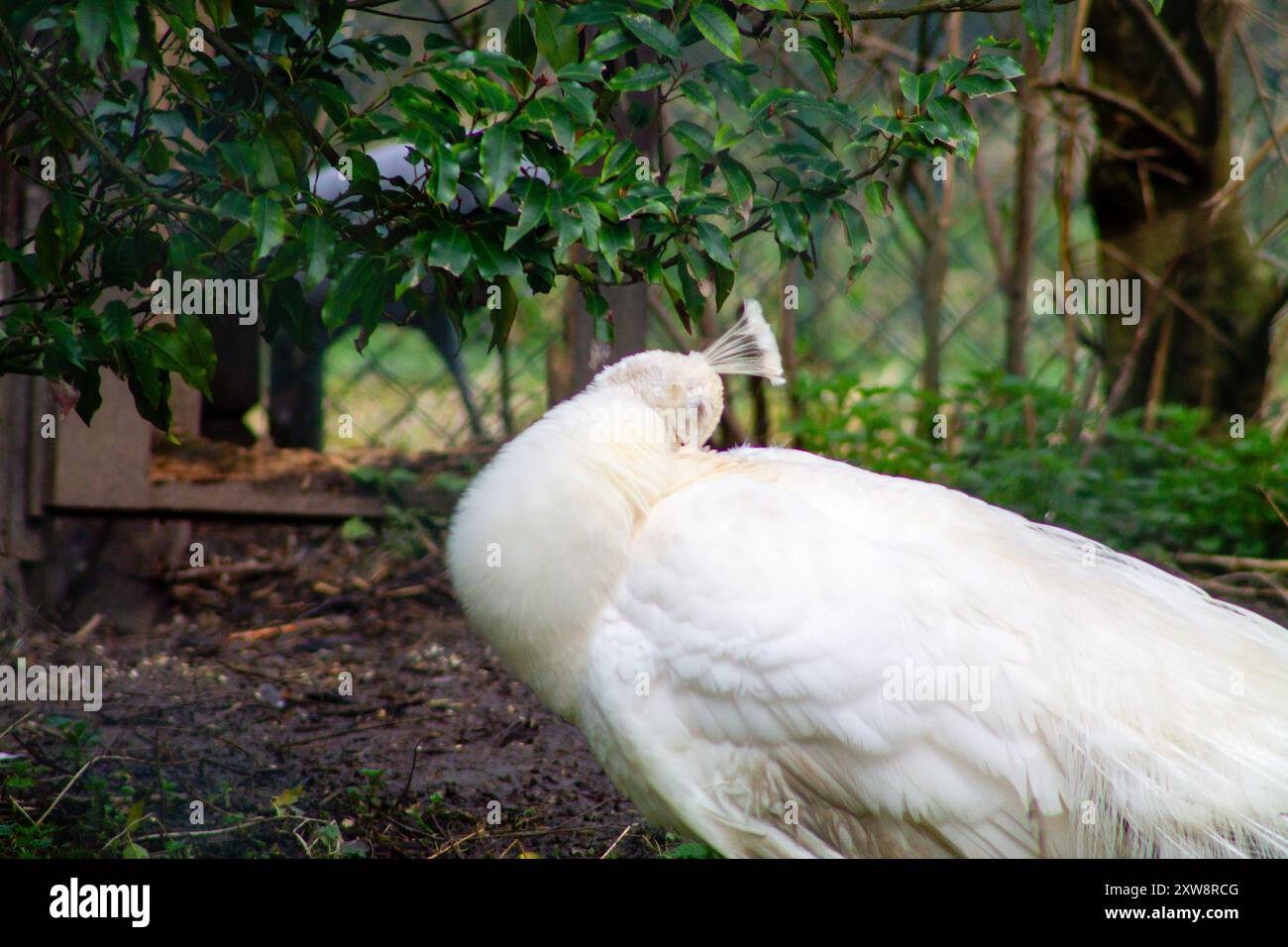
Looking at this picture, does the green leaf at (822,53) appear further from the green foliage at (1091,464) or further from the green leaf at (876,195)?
the green foliage at (1091,464)

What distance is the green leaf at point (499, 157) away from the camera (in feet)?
6.36

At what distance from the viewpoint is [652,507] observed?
2.33m

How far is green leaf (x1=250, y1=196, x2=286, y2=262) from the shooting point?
200cm

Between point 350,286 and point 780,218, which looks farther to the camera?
point 780,218

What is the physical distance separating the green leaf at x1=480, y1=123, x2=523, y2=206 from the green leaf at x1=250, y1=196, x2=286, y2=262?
32 cm

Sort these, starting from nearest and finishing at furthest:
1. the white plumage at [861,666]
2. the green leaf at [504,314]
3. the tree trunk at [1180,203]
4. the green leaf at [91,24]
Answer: the green leaf at [91,24], the white plumage at [861,666], the green leaf at [504,314], the tree trunk at [1180,203]

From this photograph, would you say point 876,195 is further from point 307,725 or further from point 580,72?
point 307,725

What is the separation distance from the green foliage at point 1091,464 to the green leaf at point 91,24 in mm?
2829

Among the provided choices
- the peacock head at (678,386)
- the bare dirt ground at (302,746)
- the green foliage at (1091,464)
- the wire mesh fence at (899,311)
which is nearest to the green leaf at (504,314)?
the peacock head at (678,386)

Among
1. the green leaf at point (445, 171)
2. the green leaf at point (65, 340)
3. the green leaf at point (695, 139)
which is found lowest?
the green leaf at point (65, 340)

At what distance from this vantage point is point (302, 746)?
311 centimetres

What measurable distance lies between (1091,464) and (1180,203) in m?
1.06

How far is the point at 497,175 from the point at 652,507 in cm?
66

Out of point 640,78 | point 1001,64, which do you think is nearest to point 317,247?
point 640,78
